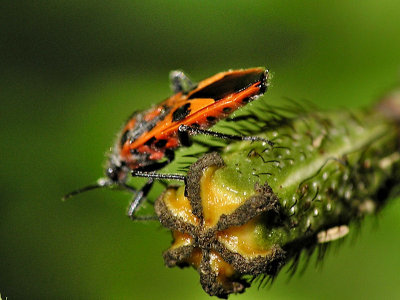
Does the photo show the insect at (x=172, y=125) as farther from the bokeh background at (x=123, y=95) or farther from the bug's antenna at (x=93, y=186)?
the bokeh background at (x=123, y=95)

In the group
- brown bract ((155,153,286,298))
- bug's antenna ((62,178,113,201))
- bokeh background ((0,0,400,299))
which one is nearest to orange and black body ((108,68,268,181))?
bug's antenna ((62,178,113,201))

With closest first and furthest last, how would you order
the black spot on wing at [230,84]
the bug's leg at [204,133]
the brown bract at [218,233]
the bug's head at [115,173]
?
1. the brown bract at [218,233]
2. the bug's leg at [204,133]
3. the black spot on wing at [230,84]
4. the bug's head at [115,173]

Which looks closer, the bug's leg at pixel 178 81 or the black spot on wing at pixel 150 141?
the black spot on wing at pixel 150 141

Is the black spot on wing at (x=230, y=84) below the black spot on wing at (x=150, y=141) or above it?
above

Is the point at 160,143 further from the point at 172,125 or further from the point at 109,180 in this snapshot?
the point at 109,180

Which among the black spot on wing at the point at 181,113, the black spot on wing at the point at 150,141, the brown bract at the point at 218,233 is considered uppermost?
the black spot on wing at the point at 181,113

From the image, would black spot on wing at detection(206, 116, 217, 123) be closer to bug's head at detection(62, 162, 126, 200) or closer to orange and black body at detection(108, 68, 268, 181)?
orange and black body at detection(108, 68, 268, 181)

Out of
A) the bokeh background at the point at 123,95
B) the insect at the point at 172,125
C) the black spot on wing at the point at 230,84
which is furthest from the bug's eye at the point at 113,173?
the black spot on wing at the point at 230,84

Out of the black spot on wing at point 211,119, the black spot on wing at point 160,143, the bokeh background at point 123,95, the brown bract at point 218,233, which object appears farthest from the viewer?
the bokeh background at point 123,95
